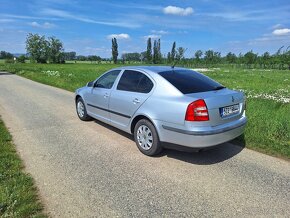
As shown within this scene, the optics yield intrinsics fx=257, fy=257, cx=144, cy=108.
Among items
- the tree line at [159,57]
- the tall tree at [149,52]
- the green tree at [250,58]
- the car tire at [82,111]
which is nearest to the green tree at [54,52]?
the tree line at [159,57]

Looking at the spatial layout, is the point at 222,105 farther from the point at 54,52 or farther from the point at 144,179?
the point at 54,52

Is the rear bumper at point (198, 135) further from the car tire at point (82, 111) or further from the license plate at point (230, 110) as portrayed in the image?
the car tire at point (82, 111)

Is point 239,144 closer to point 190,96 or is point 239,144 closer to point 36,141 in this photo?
point 190,96

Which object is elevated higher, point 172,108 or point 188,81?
point 188,81

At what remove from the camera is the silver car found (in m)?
4.05

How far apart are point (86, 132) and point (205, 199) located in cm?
369

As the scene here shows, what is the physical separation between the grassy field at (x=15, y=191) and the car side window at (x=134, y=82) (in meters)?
2.41

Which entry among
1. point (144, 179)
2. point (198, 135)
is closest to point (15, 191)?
point (144, 179)

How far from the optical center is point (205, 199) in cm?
334

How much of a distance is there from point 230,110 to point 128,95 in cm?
196

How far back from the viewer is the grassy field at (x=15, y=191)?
297cm

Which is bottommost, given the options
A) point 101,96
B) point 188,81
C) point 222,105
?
point 101,96

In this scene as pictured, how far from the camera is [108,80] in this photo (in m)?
6.05

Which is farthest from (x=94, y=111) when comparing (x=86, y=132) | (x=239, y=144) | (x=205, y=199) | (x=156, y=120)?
(x=205, y=199)
